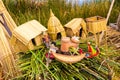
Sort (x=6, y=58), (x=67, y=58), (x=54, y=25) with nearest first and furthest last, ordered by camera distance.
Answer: (x=67, y=58) < (x=54, y=25) < (x=6, y=58)

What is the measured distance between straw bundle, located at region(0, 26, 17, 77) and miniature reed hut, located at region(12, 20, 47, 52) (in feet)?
0.59

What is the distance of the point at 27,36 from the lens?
173cm

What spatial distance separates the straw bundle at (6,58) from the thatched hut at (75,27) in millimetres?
397

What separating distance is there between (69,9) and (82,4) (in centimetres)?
13

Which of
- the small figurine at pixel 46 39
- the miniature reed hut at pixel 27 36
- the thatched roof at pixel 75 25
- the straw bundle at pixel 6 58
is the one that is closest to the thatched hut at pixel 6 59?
the straw bundle at pixel 6 58

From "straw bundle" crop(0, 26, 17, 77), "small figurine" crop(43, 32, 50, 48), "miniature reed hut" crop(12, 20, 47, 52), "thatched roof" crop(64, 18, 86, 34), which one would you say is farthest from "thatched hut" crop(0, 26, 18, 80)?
"thatched roof" crop(64, 18, 86, 34)

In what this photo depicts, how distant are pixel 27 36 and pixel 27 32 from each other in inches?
1.3

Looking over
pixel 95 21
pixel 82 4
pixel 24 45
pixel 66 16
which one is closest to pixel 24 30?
pixel 24 45

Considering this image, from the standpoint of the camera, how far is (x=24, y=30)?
1767mm

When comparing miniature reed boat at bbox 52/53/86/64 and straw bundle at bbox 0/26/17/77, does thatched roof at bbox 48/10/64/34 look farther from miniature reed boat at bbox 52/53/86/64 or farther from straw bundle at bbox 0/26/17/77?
straw bundle at bbox 0/26/17/77

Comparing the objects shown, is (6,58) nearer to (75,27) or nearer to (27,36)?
(27,36)

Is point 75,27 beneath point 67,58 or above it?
above

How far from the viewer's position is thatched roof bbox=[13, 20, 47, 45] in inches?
67.9

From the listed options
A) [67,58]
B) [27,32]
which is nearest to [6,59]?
[27,32]
